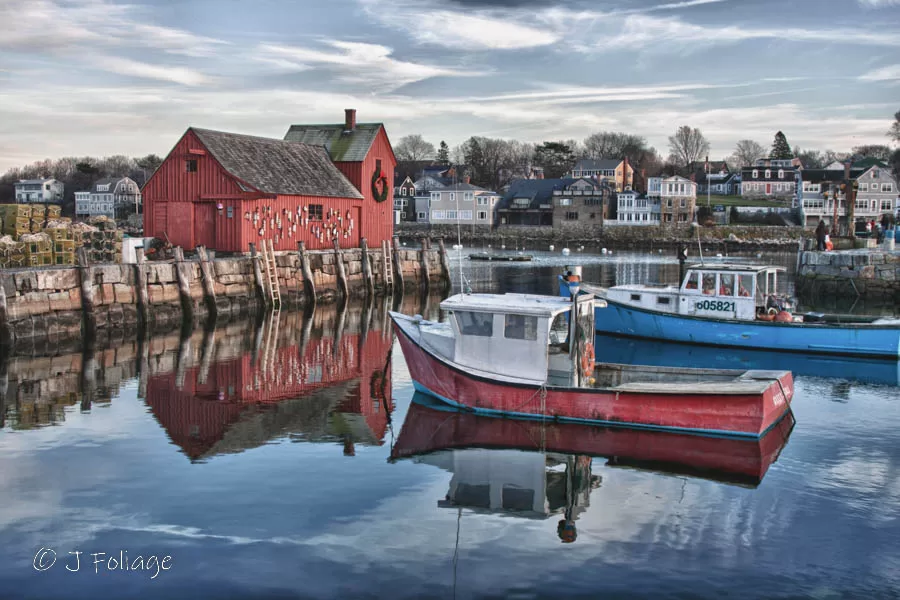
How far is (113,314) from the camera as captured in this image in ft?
85.6

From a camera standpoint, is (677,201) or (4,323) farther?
(677,201)

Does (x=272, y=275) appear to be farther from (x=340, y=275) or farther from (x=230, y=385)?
(x=230, y=385)

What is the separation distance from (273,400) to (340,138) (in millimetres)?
27283

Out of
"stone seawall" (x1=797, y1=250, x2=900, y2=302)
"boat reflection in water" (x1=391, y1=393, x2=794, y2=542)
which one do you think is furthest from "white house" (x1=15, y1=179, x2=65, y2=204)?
"boat reflection in water" (x1=391, y1=393, x2=794, y2=542)

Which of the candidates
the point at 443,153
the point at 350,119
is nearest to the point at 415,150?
the point at 443,153

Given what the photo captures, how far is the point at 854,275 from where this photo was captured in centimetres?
4144

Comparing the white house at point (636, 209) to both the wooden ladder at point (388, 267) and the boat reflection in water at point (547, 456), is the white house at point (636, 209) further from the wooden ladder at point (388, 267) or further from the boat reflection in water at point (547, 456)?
the boat reflection in water at point (547, 456)

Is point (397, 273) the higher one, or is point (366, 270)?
point (366, 270)

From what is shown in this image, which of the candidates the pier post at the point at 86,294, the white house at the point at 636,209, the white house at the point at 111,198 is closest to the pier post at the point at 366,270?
the pier post at the point at 86,294

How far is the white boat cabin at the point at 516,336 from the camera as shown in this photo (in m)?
15.6

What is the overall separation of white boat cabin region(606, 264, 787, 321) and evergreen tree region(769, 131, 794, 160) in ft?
430

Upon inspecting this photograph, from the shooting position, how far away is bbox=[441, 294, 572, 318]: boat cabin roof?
15555mm

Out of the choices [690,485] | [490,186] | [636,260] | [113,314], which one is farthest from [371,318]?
[490,186]

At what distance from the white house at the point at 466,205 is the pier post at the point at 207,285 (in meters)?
83.9
